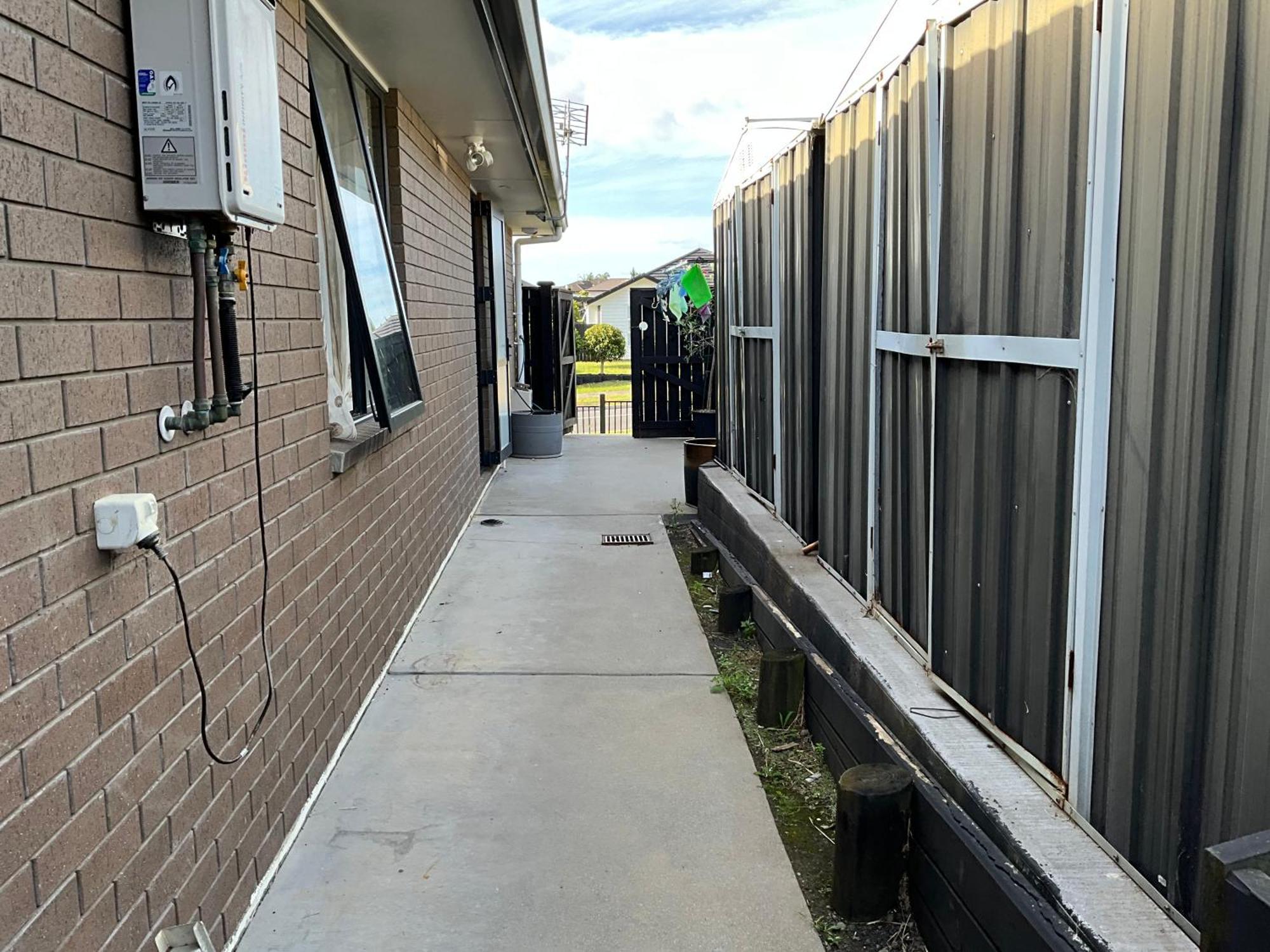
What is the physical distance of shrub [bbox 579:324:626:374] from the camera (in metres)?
39.2

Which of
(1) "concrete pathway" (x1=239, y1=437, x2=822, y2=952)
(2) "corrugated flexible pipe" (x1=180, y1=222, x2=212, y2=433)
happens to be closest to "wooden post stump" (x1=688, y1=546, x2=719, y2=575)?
(1) "concrete pathway" (x1=239, y1=437, x2=822, y2=952)

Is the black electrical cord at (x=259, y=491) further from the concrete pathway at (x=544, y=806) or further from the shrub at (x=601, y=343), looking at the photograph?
the shrub at (x=601, y=343)

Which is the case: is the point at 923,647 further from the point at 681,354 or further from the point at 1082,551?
the point at 681,354

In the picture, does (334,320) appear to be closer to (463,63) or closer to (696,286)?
(463,63)

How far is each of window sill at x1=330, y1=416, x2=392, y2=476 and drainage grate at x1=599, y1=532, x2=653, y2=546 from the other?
8.83 ft

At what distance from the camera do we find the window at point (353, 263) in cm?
373

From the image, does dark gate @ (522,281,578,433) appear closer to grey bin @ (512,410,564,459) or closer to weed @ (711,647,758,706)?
grey bin @ (512,410,564,459)

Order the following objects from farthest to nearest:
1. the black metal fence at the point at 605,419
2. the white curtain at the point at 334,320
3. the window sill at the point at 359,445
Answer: the black metal fence at the point at 605,419, the white curtain at the point at 334,320, the window sill at the point at 359,445

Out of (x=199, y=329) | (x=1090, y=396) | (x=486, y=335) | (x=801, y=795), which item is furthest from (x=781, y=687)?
(x=486, y=335)

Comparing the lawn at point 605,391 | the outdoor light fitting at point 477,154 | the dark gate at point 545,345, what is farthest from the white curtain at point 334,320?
the lawn at point 605,391

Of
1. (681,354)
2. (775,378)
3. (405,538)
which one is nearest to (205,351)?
(405,538)

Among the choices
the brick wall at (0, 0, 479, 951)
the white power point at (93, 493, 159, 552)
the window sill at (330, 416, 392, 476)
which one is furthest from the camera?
the window sill at (330, 416, 392, 476)

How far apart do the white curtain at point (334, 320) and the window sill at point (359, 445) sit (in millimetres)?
44

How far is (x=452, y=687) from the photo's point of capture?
414cm
